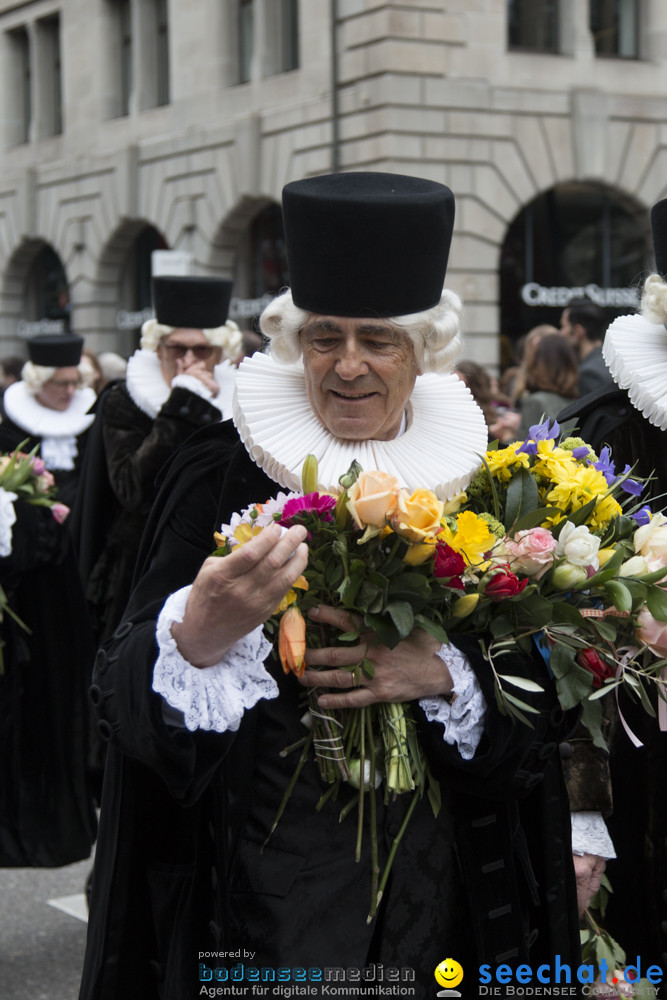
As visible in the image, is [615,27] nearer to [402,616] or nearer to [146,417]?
[146,417]

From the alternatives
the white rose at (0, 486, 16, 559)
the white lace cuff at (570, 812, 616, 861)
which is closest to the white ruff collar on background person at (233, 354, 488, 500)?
the white lace cuff at (570, 812, 616, 861)

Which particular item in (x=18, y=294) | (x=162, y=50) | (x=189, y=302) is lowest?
(x=18, y=294)

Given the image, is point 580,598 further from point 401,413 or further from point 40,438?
point 40,438

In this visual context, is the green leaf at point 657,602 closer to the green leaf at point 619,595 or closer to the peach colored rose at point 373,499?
the green leaf at point 619,595

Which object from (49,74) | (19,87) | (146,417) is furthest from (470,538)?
(19,87)

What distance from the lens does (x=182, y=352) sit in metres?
6.19

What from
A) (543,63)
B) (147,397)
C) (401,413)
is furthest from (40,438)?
(543,63)

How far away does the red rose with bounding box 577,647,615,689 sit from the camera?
2.46 metres

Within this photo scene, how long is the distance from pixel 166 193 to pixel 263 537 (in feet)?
64.8

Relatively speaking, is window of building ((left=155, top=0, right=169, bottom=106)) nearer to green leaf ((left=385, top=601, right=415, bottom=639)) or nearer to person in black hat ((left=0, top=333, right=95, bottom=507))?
person in black hat ((left=0, top=333, right=95, bottom=507))

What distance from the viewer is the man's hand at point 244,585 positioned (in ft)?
6.70

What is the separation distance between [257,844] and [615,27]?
17.9m

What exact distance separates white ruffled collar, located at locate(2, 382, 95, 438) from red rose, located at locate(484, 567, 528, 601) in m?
5.37

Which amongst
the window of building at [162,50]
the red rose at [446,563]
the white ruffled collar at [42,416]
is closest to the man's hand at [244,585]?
the red rose at [446,563]
